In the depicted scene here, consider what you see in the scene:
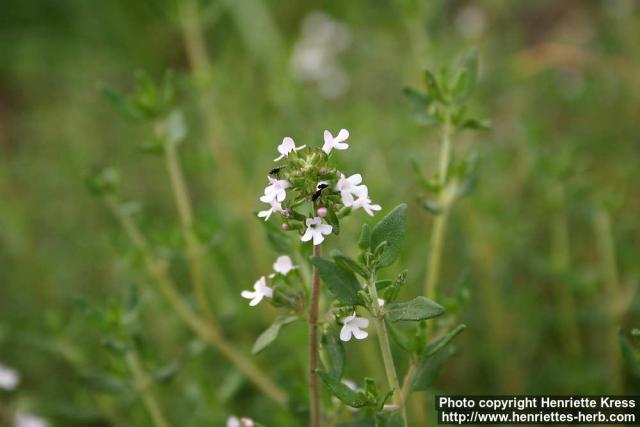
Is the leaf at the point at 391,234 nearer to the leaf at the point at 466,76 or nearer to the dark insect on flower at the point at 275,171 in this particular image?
the dark insect on flower at the point at 275,171

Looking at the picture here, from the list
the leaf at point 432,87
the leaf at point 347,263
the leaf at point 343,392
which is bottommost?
the leaf at point 343,392

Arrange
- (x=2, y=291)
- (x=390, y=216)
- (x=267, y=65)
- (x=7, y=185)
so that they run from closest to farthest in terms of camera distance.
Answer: (x=390, y=216) → (x=2, y=291) → (x=267, y=65) → (x=7, y=185)

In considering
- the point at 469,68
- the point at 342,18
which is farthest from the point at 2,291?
the point at 342,18

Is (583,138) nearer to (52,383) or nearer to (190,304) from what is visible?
(190,304)

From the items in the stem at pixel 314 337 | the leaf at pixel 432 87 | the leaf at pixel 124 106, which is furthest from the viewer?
Answer: the leaf at pixel 124 106

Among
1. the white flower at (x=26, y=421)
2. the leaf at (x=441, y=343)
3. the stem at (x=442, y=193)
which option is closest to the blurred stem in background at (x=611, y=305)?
the stem at (x=442, y=193)

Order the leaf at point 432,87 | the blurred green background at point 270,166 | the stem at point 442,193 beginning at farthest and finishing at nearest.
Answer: the blurred green background at point 270,166 → the stem at point 442,193 → the leaf at point 432,87

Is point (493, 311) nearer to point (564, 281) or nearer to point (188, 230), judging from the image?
point (564, 281)
